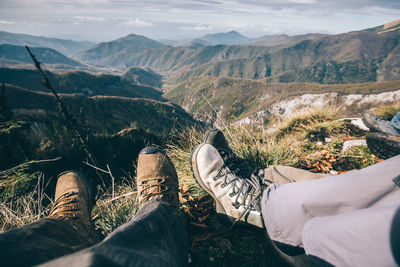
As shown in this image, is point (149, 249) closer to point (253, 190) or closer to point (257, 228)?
point (257, 228)

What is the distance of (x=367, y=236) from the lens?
36.0 inches

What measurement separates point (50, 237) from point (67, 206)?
114cm

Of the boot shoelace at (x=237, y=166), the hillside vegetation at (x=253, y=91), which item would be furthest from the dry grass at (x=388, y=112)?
the hillside vegetation at (x=253, y=91)

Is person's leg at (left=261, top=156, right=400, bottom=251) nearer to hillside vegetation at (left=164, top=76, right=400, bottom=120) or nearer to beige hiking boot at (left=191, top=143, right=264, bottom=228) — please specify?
beige hiking boot at (left=191, top=143, right=264, bottom=228)

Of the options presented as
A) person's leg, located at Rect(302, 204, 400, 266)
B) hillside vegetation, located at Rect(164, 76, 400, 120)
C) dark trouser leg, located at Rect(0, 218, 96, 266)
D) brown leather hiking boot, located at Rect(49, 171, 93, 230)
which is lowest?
hillside vegetation, located at Rect(164, 76, 400, 120)

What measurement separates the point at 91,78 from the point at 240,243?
17490cm

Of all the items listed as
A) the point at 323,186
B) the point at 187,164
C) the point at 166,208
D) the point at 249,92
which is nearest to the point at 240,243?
the point at 166,208

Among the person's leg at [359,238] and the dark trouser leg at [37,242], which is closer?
the person's leg at [359,238]

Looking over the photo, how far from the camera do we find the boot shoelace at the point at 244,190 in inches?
72.2

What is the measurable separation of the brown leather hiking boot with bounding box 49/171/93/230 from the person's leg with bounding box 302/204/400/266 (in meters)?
2.20

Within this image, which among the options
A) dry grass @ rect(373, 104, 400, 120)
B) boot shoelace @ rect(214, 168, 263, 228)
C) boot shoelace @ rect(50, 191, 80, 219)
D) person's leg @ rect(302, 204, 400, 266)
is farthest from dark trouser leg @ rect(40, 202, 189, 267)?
dry grass @ rect(373, 104, 400, 120)

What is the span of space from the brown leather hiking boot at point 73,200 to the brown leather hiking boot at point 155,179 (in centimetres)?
69

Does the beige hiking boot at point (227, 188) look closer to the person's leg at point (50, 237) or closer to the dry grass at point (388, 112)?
the person's leg at point (50, 237)

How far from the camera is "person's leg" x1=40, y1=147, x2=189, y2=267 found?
0.74 meters
